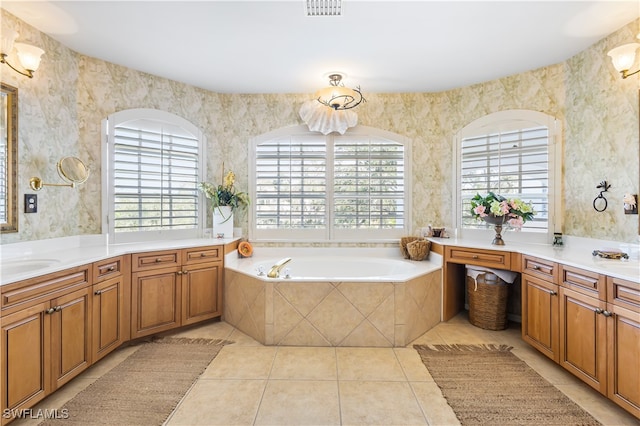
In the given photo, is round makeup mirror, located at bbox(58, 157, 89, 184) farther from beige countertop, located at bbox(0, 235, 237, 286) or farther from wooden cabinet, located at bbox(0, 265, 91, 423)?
wooden cabinet, located at bbox(0, 265, 91, 423)

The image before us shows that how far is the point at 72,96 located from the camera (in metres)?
2.77

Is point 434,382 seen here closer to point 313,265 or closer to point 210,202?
point 313,265

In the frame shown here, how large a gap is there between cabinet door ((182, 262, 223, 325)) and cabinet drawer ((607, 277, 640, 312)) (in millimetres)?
3074

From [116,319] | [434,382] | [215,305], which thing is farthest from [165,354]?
[434,382]

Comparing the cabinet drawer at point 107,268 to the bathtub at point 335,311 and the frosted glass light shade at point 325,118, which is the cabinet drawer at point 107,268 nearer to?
the bathtub at point 335,311

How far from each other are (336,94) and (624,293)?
2.70 meters

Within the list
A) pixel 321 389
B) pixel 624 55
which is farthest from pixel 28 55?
pixel 624 55

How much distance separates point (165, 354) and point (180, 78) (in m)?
2.78

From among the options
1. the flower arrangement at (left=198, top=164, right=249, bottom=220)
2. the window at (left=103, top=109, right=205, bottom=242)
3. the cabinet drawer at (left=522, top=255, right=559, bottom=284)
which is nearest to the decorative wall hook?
the cabinet drawer at (left=522, top=255, right=559, bottom=284)

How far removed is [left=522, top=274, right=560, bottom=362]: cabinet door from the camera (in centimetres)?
222

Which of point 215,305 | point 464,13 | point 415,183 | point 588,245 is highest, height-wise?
point 464,13

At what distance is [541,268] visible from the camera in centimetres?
238

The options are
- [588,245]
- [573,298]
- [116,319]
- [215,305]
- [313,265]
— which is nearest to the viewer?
[573,298]

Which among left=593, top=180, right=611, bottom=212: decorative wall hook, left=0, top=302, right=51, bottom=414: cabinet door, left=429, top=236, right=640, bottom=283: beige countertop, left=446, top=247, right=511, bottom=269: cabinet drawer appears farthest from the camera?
left=446, top=247, right=511, bottom=269: cabinet drawer
